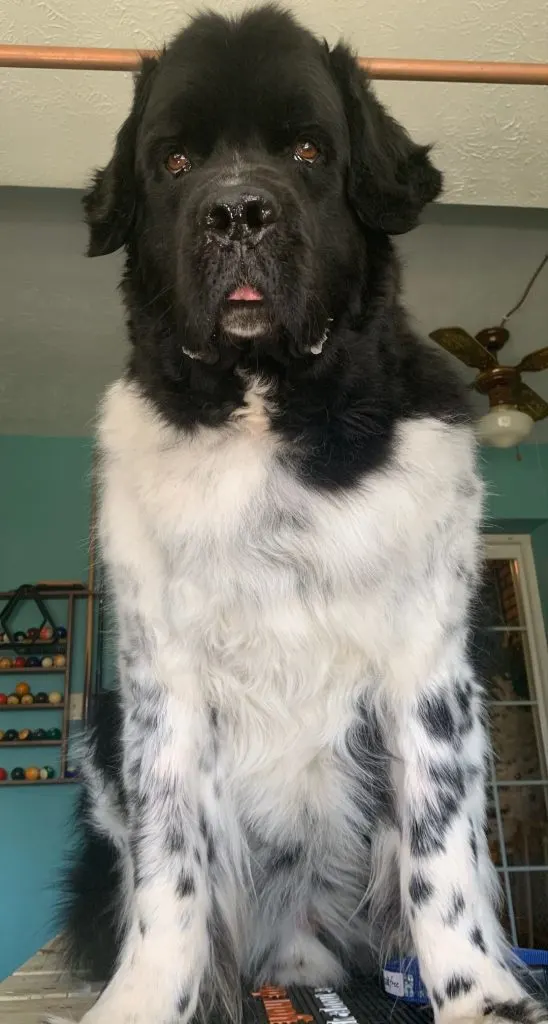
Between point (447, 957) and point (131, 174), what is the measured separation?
1.22 metres

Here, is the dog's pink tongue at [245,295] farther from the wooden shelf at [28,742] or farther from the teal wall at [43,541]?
the wooden shelf at [28,742]

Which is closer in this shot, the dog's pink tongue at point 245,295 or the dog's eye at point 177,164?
the dog's pink tongue at point 245,295

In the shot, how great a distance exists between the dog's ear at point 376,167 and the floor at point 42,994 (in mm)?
1233

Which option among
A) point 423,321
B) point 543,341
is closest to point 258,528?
point 423,321

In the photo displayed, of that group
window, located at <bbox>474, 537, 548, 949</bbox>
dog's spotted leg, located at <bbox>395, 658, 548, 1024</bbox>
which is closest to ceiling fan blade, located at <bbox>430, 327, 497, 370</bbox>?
window, located at <bbox>474, 537, 548, 949</bbox>

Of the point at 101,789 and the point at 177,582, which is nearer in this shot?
the point at 177,582

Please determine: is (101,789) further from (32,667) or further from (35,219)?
(32,667)

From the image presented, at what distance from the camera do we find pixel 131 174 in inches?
52.3

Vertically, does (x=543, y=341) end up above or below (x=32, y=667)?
above

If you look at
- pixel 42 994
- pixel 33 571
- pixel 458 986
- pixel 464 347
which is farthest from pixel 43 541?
pixel 458 986

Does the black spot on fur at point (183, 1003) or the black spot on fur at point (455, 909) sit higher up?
the black spot on fur at point (455, 909)

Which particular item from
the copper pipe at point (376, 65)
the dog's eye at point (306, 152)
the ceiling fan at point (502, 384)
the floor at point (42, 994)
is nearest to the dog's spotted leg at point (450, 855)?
the floor at point (42, 994)

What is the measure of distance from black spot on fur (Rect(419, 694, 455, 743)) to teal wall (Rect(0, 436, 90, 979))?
3.45 metres

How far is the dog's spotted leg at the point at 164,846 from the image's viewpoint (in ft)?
3.53
